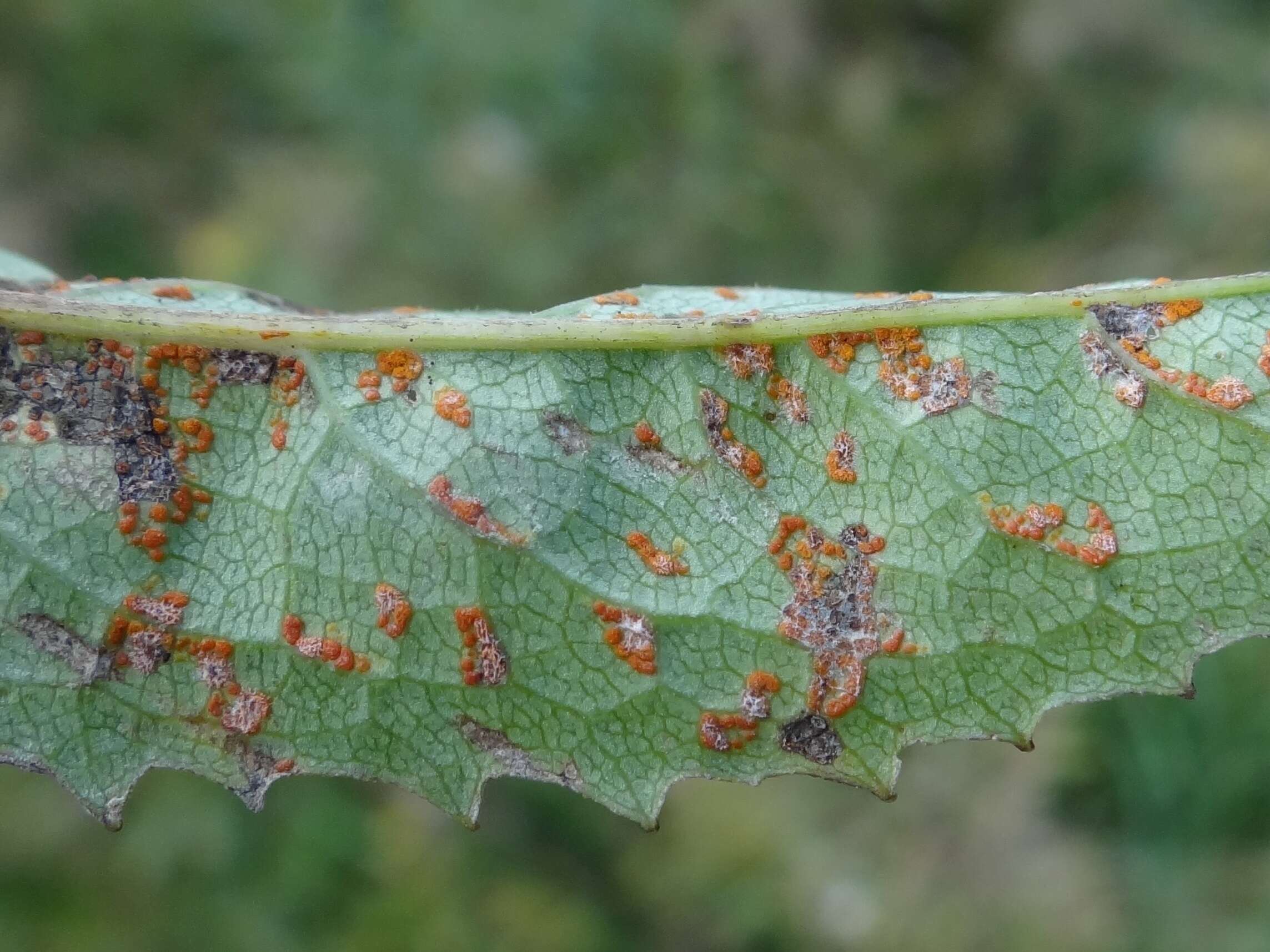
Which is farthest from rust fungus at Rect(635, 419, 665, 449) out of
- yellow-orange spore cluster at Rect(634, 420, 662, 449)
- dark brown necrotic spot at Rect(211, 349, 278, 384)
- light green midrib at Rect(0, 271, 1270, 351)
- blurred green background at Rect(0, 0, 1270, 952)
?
blurred green background at Rect(0, 0, 1270, 952)

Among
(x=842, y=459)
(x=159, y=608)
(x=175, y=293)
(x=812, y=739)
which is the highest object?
(x=175, y=293)

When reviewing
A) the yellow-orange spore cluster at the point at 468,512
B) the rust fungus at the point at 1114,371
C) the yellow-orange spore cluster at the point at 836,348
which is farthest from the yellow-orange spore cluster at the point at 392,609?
the rust fungus at the point at 1114,371

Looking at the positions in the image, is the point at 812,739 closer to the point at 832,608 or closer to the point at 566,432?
the point at 832,608

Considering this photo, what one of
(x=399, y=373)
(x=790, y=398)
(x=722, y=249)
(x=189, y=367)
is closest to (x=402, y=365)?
(x=399, y=373)

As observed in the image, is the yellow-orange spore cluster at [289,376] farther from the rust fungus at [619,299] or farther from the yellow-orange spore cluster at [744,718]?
the yellow-orange spore cluster at [744,718]

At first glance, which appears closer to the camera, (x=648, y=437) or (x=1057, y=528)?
(x=1057, y=528)

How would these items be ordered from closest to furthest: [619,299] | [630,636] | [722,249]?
[630,636] < [619,299] < [722,249]
